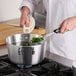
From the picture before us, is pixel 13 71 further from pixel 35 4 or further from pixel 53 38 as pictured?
pixel 35 4

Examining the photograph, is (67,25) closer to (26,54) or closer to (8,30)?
(26,54)

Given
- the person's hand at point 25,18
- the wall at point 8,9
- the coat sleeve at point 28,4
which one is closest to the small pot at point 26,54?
the person's hand at point 25,18

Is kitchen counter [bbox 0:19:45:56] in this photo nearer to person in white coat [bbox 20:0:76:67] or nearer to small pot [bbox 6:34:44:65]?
person in white coat [bbox 20:0:76:67]

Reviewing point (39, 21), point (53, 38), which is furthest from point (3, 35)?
point (53, 38)

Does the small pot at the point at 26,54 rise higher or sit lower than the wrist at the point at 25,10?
lower

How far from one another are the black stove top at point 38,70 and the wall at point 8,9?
102 centimetres

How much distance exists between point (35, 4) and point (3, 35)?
367mm

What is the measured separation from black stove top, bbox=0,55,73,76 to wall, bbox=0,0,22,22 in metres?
1.02

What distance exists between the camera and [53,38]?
1.14 metres

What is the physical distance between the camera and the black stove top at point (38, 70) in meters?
0.83

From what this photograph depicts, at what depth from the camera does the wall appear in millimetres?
1878

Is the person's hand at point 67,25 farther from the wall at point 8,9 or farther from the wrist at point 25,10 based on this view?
the wall at point 8,9

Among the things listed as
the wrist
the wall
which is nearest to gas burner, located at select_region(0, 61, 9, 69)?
the wrist

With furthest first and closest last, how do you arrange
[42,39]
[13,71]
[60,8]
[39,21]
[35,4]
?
[39,21] < [35,4] < [60,8] < [42,39] < [13,71]
